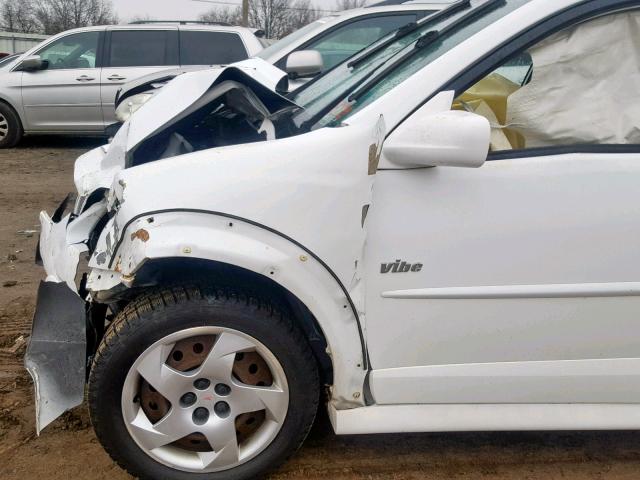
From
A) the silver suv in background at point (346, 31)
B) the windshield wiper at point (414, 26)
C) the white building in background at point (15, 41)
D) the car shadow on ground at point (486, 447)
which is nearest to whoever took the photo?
the car shadow on ground at point (486, 447)

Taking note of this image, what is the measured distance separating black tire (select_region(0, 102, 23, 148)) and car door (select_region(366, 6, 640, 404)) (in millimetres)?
8638

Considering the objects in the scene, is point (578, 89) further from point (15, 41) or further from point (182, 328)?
point (15, 41)

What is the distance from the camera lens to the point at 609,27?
7.52ft

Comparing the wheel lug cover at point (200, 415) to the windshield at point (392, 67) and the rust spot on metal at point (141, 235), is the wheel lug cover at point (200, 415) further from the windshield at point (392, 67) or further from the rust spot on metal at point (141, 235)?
the windshield at point (392, 67)

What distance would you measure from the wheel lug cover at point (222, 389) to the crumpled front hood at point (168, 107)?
0.89 meters

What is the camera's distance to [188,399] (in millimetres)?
2211

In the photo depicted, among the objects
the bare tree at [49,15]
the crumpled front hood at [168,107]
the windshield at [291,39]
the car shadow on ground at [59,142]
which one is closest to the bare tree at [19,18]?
the bare tree at [49,15]

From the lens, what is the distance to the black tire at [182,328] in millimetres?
2107

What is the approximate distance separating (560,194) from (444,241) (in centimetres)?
41

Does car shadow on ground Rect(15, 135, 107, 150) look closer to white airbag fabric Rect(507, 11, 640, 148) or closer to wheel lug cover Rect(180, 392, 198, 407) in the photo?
wheel lug cover Rect(180, 392, 198, 407)

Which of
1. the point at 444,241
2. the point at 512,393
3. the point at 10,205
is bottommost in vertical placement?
the point at 10,205

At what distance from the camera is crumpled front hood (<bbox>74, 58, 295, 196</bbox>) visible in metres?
2.37

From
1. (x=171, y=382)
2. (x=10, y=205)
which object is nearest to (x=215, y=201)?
(x=171, y=382)

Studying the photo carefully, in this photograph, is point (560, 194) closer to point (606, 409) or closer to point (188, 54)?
point (606, 409)
